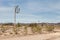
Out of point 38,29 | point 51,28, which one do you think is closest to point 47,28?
point 51,28

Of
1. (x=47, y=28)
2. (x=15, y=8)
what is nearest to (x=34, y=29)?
(x=47, y=28)

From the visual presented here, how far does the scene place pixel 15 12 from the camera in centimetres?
4228

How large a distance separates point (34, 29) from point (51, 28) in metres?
6.43

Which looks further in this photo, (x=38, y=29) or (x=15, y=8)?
(x=15, y=8)

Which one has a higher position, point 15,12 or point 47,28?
point 15,12

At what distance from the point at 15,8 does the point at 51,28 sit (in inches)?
349

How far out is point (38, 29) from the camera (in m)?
35.5

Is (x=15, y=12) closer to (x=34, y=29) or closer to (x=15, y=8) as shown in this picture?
(x=15, y=8)

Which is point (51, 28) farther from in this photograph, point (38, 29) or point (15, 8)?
point (15, 8)

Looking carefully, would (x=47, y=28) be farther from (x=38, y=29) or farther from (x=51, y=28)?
(x=38, y=29)

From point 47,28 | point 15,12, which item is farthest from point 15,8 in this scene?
point 47,28

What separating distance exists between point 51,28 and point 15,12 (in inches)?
335

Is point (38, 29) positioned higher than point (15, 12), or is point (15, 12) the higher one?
point (15, 12)

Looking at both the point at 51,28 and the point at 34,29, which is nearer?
the point at 34,29
